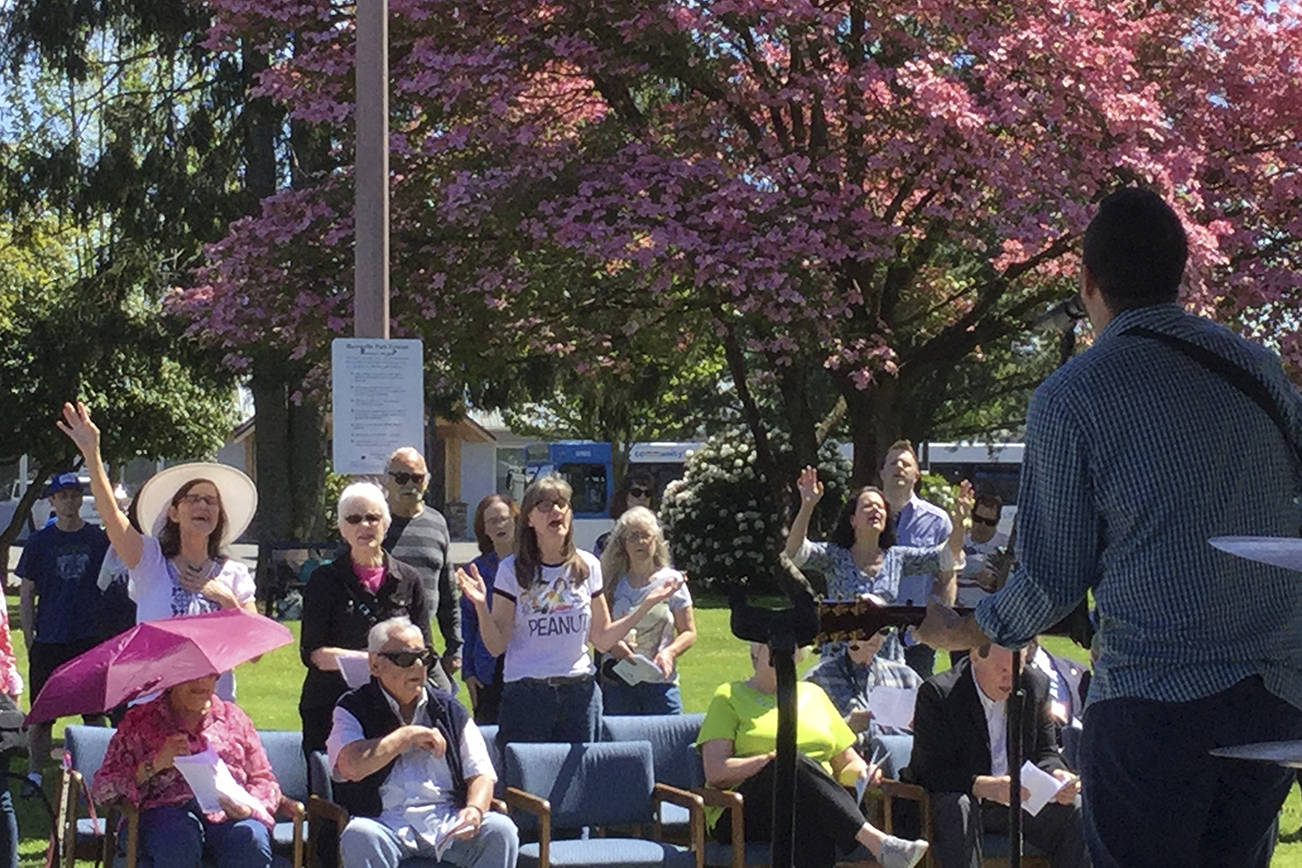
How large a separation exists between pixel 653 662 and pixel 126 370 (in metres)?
21.9

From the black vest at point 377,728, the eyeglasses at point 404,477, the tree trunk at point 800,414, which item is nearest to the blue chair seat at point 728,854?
the black vest at point 377,728

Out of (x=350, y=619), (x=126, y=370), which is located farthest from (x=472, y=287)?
(x=126, y=370)

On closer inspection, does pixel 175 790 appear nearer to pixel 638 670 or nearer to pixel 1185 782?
pixel 638 670

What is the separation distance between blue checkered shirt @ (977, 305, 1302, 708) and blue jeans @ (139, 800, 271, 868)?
443 centimetres

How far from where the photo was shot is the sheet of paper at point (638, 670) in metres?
9.53

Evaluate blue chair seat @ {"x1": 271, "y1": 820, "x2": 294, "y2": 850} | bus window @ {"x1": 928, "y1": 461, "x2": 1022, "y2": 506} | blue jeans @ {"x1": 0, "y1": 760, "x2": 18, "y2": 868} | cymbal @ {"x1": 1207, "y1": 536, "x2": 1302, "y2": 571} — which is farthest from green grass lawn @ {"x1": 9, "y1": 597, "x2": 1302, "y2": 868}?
bus window @ {"x1": 928, "y1": 461, "x2": 1022, "y2": 506}

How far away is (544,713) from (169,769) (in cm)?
177

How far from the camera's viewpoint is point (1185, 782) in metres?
3.43

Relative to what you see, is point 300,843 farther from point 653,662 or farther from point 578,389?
point 578,389

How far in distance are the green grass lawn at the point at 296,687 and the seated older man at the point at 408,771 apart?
7.30 feet

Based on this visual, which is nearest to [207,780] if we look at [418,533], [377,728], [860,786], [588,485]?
[377,728]

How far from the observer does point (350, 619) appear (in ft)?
26.5

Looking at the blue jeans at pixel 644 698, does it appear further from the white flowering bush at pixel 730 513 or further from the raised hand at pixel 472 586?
the white flowering bush at pixel 730 513

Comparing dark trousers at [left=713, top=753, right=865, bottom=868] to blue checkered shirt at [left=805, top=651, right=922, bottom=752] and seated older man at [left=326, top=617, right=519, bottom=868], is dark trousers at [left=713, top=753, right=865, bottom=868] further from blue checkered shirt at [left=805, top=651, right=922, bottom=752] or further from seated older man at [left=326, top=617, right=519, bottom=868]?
seated older man at [left=326, top=617, right=519, bottom=868]
